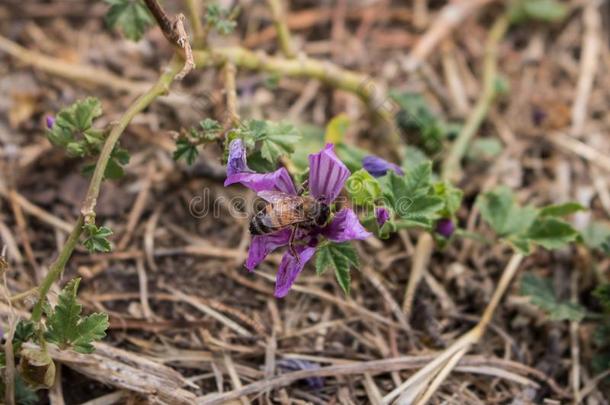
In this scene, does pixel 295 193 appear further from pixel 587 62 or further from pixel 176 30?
pixel 587 62

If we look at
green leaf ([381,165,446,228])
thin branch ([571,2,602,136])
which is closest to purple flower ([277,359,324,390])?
green leaf ([381,165,446,228])

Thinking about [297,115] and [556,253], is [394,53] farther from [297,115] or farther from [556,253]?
[556,253]

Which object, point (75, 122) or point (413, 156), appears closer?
point (75, 122)

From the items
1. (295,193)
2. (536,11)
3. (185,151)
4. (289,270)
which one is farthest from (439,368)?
(536,11)

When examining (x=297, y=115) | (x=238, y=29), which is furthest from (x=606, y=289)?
(x=238, y=29)

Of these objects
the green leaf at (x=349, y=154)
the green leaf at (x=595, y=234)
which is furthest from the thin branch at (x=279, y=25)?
the green leaf at (x=595, y=234)

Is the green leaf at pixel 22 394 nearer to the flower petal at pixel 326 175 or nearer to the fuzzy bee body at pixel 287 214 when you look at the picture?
the fuzzy bee body at pixel 287 214

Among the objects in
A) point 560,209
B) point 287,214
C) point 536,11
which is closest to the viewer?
point 287,214
